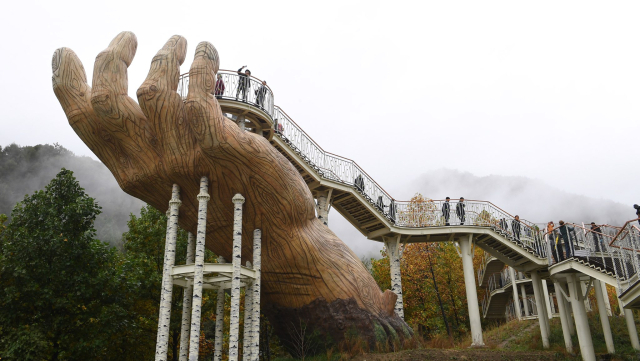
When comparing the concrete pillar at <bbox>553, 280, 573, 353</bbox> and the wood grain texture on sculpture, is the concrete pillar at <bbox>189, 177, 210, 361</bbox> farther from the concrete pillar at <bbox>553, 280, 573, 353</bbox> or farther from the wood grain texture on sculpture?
the concrete pillar at <bbox>553, 280, 573, 353</bbox>

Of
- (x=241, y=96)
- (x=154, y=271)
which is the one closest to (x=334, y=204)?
(x=241, y=96)

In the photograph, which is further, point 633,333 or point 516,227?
point 516,227

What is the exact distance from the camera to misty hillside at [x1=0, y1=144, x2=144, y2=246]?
63719 mm

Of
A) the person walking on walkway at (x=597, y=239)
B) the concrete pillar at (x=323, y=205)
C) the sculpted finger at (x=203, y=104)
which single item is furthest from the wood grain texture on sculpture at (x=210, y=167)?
the person walking on walkway at (x=597, y=239)

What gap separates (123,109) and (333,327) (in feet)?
30.0

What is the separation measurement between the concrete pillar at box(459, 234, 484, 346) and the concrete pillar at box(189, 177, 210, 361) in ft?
37.4

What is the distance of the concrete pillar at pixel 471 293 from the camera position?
17.8 metres

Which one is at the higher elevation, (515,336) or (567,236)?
(567,236)

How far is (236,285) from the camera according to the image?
37.6ft

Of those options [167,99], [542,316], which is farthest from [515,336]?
[167,99]

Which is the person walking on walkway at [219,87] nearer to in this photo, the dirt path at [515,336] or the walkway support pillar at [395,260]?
the walkway support pillar at [395,260]

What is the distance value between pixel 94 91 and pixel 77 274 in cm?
698

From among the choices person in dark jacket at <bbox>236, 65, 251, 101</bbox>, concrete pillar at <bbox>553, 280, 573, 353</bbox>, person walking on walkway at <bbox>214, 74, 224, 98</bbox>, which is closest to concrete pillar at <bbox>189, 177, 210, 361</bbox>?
person walking on walkway at <bbox>214, 74, 224, 98</bbox>

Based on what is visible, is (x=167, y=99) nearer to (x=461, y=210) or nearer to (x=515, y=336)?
(x=461, y=210)
